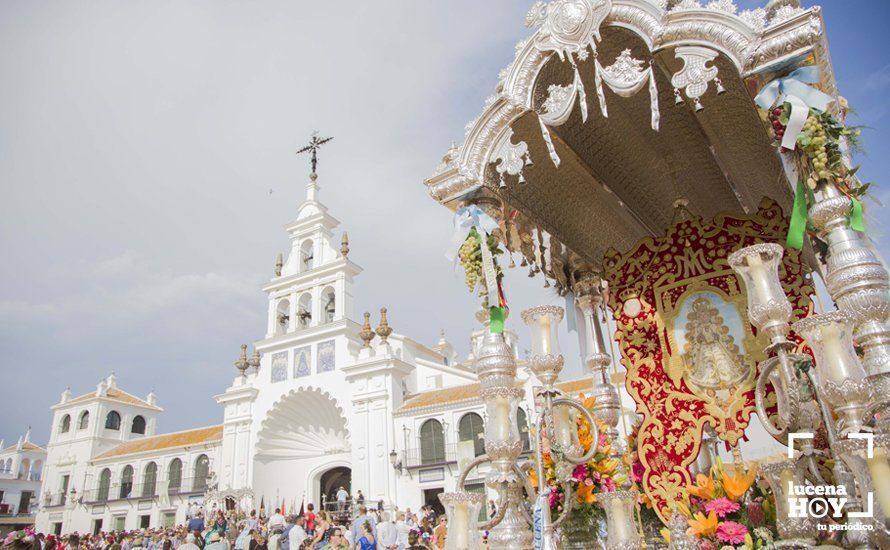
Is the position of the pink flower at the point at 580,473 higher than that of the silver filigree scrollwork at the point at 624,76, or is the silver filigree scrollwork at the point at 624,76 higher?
the silver filigree scrollwork at the point at 624,76

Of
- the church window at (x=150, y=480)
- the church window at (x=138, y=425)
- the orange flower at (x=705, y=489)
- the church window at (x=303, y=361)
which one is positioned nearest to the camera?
the orange flower at (x=705, y=489)

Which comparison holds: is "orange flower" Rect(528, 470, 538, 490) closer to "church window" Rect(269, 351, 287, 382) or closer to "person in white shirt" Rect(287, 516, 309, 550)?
"person in white shirt" Rect(287, 516, 309, 550)

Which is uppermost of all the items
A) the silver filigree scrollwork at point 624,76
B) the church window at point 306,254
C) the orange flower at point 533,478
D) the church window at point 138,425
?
the church window at point 306,254

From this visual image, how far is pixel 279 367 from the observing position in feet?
75.5

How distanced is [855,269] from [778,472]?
129 centimetres

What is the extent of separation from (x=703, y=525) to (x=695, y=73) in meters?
3.20

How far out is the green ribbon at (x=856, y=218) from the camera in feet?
11.5

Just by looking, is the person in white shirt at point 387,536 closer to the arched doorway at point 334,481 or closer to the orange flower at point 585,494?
the orange flower at point 585,494

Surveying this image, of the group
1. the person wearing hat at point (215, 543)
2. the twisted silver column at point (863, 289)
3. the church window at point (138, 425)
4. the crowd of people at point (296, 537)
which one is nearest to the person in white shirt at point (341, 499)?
the crowd of people at point (296, 537)

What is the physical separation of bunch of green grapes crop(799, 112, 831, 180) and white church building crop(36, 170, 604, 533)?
48.5 ft

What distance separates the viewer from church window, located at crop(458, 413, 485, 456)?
19078 millimetres

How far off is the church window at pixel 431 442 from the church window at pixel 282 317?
26.2 feet

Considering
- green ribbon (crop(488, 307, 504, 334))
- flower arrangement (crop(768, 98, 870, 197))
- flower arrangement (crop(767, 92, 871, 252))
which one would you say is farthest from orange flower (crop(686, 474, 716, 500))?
flower arrangement (crop(768, 98, 870, 197))

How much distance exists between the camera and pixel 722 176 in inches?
247
